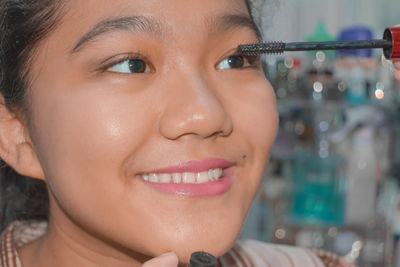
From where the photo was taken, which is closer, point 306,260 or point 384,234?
point 306,260

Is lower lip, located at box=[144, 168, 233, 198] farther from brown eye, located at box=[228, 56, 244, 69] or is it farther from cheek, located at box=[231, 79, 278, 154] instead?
brown eye, located at box=[228, 56, 244, 69]

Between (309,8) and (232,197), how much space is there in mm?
1631

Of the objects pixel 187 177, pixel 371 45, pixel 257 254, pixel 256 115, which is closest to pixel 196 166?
pixel 187 177

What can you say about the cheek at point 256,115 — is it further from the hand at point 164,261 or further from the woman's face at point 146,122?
the hand at point 164,261

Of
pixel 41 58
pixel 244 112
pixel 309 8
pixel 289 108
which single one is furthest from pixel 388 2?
pixel 41 58

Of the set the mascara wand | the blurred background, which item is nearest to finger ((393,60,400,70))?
the mascara wand

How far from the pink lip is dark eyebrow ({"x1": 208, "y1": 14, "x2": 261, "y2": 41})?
205 millimetres

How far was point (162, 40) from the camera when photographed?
0.67 metres

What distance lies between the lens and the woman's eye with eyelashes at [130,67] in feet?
2.30

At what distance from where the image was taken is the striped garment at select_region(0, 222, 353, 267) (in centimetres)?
98

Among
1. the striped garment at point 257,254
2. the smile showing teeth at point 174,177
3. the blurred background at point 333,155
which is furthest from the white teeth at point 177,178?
the blurred background at point 333,155

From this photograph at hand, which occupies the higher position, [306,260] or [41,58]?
[41,58]

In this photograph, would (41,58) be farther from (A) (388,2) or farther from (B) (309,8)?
(A) (388,2)

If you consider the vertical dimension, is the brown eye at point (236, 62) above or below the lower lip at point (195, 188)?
above
